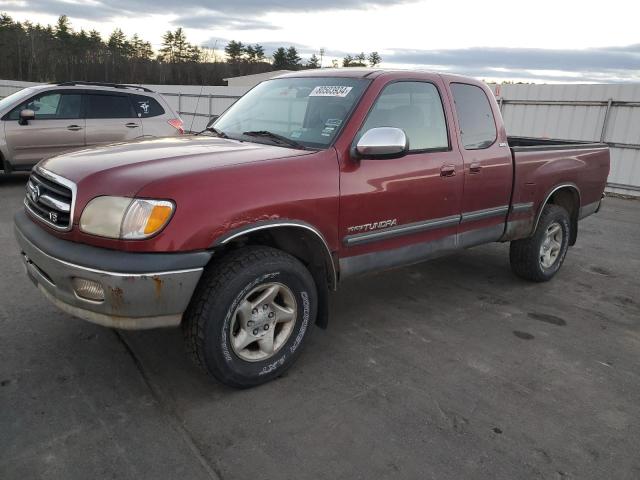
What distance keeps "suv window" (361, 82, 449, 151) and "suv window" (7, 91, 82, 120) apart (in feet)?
23.8

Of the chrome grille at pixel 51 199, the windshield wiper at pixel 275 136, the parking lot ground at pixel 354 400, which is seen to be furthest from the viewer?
the windshield wiper at pixel 275 136

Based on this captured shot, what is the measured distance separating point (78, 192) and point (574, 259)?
5.62 m

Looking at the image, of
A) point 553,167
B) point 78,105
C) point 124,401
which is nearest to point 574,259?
point 553,167

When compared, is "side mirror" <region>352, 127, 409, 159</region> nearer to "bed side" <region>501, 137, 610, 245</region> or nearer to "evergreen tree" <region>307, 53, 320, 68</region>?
"bed side" <region>501, 137, 610, 245</region>

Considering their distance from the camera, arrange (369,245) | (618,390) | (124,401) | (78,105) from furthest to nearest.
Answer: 1. (78,105)
2. (369,245)
3. (618,390)
4. (124,401)

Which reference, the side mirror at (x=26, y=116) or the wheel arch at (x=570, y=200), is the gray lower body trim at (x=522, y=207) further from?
the side mirror at (x=26, y=116)

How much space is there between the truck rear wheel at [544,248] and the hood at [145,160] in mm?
2898

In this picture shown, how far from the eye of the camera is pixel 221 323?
277cm

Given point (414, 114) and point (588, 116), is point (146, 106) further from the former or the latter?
point (588, 116)

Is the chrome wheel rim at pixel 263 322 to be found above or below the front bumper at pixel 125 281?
below

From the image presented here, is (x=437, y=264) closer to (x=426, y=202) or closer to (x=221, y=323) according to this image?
(x=426, y=202)

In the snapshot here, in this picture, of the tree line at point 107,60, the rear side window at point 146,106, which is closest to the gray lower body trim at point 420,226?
the rear side window at point 146,106

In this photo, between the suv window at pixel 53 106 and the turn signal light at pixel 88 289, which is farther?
the suv window at pixel 53 106

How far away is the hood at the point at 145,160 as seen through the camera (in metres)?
2.64
